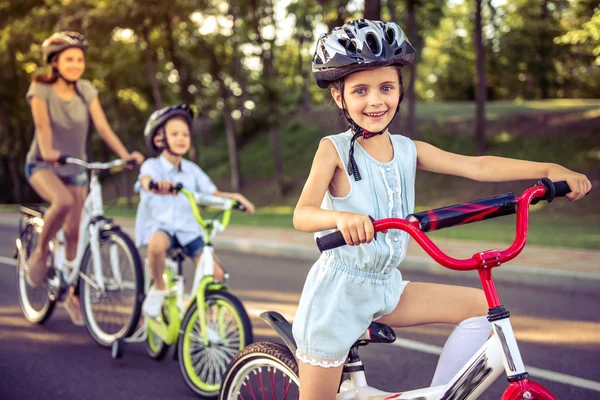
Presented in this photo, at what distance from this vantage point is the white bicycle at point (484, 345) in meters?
2.13

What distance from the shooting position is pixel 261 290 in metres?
8.01

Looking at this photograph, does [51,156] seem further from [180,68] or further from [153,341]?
[180,68]

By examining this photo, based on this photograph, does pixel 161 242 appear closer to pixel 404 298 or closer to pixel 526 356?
pixel 404 298

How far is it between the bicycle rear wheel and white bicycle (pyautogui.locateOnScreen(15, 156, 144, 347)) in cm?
21

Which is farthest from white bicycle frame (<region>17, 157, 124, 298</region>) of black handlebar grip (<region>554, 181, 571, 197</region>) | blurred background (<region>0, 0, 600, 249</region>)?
blurred background (<region>0, 0, 600, 249</region>)

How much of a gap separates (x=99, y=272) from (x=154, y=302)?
893 mm

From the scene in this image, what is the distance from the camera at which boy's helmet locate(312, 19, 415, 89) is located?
8.36 ft

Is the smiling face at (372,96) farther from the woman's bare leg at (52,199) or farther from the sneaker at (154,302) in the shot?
the woman's bare leg at (52,199)

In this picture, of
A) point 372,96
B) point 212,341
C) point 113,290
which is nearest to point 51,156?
point 113,290

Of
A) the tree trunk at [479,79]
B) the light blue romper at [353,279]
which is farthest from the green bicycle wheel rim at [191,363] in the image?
the tree trunk at [479,79]

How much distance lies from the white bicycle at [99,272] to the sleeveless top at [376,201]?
9.35 feet

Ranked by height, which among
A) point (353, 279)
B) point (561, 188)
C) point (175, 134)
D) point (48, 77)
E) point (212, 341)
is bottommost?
point (212, 341)

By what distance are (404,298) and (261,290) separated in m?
5.36

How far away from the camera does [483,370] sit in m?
2.28
